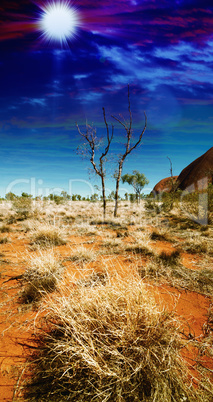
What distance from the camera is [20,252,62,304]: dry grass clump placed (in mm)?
3221

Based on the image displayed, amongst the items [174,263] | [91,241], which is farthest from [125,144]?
[174,263]

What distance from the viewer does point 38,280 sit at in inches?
134

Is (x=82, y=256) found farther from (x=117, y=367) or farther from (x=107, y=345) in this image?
(x=117, y=367)

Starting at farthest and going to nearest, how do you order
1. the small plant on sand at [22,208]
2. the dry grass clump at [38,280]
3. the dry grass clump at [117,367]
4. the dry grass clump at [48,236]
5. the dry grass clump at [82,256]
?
the small plant on sand at [22,208] < the dry grass clump at [48,236] < the dry grass clump at [82,256] < the dry grass clump at [38,280] < the dry grass clump at [117,367]

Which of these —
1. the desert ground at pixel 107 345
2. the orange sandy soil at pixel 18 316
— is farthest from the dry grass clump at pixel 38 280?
the orange sandy soil at pixel 18 316

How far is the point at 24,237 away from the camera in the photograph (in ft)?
27.8

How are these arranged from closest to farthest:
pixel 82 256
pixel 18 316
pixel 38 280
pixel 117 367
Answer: pixel 117 367
pixel 18 316
pixel 38 280
pixel 82 256

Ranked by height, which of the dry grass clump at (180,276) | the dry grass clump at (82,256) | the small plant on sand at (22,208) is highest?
the small plant on sand at (22,208)

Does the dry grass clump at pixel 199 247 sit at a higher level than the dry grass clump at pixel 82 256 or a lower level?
lower

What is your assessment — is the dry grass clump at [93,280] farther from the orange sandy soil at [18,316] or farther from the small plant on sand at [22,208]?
the small plant on sand at [22,208]

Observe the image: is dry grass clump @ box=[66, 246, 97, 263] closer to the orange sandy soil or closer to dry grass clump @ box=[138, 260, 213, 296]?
the orange sandy soil

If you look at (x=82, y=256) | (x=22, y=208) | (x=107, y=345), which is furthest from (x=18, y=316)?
(x=22, y=208)

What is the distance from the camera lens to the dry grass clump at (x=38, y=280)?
3221 millimetres

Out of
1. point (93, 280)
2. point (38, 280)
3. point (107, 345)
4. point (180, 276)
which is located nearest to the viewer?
point (107, 345)
